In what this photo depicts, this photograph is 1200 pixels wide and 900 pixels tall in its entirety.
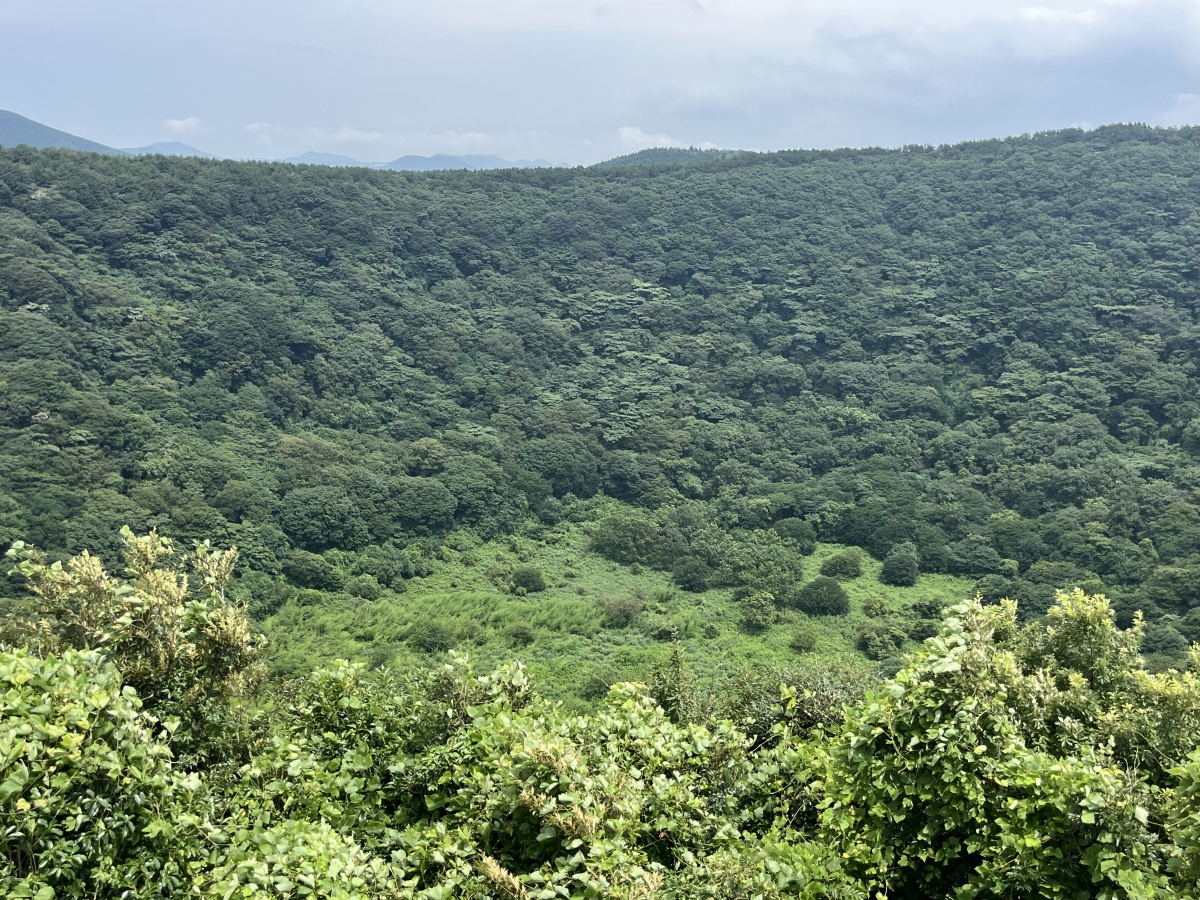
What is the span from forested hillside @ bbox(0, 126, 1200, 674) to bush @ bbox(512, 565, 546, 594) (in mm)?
96

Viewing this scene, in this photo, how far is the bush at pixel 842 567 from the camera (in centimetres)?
2775

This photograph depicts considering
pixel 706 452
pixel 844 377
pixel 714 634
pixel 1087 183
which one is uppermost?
pixel 1087 183

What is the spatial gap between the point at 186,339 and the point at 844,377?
29231 millimetres

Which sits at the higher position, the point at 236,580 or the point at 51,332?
the point at 51,332

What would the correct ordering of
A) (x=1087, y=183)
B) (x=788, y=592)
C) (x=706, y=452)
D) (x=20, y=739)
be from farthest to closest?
(x=1087, y=183) < (x=706, y=452) < (x=788, y=592) < (x=20, y=739)

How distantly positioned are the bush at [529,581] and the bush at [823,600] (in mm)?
8008

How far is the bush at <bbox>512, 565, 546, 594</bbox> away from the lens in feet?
87.0

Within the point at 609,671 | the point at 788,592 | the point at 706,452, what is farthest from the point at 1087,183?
the point at 609,671

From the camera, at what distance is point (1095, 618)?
357 inches

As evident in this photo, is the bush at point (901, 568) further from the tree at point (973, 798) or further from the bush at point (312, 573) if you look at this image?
the tree at point (973, 798)

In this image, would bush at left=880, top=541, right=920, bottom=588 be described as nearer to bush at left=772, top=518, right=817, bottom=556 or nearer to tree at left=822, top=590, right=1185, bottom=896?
bush at left=772, top=518, right=817, bottom=556

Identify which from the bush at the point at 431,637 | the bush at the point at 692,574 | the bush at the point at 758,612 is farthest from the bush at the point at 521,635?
the bush at the point at 692,574

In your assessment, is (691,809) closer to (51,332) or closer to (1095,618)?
(1095,618)

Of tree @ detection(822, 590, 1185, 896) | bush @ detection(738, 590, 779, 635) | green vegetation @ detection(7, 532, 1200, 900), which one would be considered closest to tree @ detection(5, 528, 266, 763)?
green vegetation @ detection(7, 532, 1200, 900)
